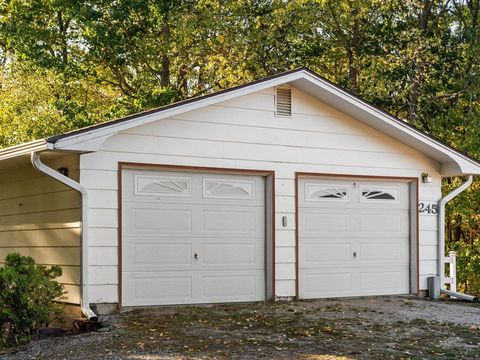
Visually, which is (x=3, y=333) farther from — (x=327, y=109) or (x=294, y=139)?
(x=327, y=109)

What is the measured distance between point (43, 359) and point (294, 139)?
593 centimetres

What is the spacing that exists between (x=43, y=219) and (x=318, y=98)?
4.87m

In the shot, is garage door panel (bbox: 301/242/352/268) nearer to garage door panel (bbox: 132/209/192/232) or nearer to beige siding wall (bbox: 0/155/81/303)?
garage door panel (bbox: 132/209/192/232)

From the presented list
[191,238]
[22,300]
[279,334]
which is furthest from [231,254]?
[22,300]

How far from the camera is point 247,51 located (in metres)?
21.9

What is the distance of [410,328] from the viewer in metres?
10.2

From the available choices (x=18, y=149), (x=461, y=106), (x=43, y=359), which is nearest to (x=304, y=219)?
(x=18, y=149)

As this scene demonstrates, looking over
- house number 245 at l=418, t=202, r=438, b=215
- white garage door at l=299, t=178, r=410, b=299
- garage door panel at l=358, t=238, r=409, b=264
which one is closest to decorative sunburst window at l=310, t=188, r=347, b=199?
white garage door at l=299, t=178, r=410, b=299

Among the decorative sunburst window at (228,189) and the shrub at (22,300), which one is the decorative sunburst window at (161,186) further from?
the shrub at (22,300)

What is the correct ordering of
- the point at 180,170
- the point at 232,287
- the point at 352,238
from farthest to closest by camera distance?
the point at 352,238 < the point at 232,287 < the point at 180,170

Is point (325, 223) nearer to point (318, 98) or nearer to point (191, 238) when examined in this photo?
point (318, 98)

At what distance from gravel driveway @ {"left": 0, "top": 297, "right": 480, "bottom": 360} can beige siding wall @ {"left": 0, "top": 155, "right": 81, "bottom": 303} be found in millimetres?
1256

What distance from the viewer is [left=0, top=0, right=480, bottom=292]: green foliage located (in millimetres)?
20359

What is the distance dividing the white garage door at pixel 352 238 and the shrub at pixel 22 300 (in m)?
4.54
